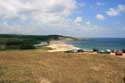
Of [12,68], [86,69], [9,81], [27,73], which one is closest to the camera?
[9,81]

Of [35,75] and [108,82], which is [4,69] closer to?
[35,75]

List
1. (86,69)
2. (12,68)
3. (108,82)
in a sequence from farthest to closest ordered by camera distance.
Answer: (86,69) < (12,68) < (108,82)

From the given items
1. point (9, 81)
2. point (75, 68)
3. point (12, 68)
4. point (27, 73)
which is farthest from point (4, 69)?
point (75, 68)

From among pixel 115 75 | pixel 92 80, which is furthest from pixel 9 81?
pixel 115 75

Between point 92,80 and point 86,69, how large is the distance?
25.0 feet

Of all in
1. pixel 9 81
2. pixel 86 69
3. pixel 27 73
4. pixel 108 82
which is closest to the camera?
pixel 9 81

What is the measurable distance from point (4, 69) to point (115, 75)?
14773mm

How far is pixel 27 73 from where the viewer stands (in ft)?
105

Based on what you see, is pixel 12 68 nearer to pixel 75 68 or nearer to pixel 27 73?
pixel 27 73

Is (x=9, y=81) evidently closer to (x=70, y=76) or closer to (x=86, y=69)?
(x=70, y=76)

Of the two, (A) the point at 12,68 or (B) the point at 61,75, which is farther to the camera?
(A) the point at 12,68

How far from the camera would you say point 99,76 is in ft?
109

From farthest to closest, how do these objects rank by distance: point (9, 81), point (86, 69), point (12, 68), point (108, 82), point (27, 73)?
point (86, 69), point (12, 68), point (27, 73), point (108, 82), point (9, 81)

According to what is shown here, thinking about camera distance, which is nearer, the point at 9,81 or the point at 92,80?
the point at 9,81
